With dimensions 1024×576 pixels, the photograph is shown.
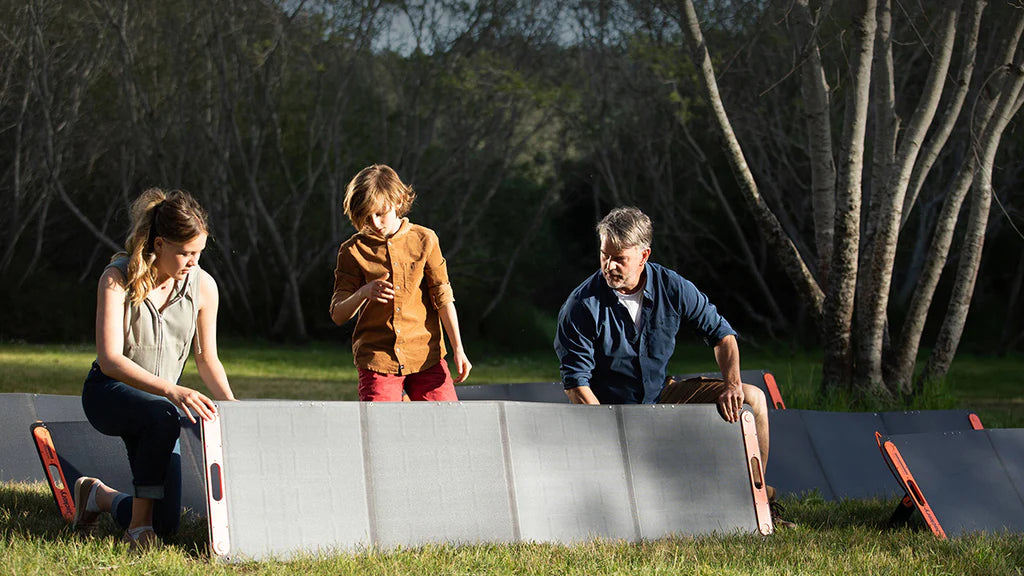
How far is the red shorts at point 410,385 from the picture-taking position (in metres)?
5.88

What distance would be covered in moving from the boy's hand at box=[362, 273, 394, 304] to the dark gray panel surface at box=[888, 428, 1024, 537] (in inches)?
102

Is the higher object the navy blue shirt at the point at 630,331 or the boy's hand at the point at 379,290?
the boy's hand at the point at 379,290

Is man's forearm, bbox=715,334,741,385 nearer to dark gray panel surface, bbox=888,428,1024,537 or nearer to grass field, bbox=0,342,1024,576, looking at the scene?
grass field, bbox=0,342,1024,576

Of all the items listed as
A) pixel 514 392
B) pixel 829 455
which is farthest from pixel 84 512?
pixel 829 455

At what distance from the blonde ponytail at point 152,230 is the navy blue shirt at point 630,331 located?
1845mm

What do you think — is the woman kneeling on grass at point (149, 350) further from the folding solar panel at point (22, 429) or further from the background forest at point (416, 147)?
the background forest at point (416, 147)

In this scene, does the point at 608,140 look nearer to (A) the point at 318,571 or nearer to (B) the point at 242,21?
(B) the point at 242,21

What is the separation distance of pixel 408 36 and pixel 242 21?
9.99ft

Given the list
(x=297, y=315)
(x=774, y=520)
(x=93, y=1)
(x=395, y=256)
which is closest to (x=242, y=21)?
(x=93, y=1)

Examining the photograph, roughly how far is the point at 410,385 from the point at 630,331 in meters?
1.28

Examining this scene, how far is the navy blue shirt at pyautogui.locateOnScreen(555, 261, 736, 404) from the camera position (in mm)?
5457

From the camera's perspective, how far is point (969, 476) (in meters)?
5.55

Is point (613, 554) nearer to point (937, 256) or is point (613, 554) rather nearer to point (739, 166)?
point (739, 166)

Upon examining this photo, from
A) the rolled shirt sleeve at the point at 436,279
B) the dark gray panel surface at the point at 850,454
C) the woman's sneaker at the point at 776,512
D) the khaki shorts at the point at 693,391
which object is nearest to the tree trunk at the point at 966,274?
the dark gray panel surface at the point at 850,454
